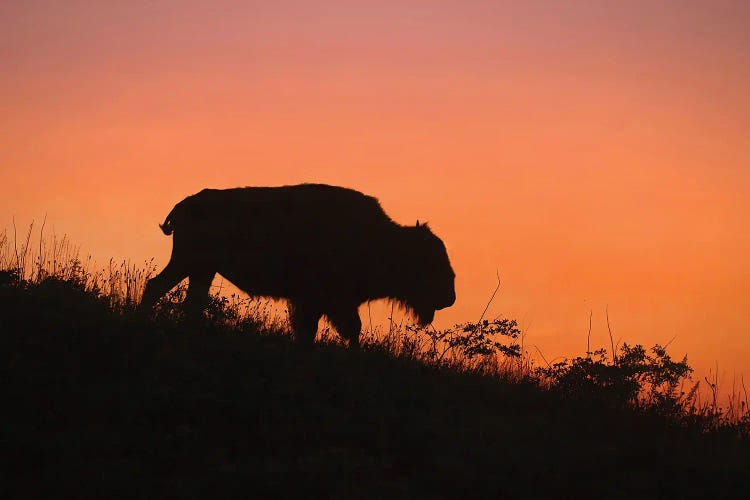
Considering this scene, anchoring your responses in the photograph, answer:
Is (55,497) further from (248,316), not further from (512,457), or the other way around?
(248,316)

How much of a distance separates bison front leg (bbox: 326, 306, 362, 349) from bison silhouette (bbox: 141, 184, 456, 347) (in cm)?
2

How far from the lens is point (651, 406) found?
32.4 ft

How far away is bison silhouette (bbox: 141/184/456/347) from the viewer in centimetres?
1312

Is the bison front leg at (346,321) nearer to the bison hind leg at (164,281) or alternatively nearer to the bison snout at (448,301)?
the bison snout at (448,301)

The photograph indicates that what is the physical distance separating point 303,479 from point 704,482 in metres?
3.40

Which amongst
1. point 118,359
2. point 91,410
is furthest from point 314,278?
point 91,410

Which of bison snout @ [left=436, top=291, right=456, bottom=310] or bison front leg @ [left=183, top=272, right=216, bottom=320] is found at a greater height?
bison snout @ [left=436, top=291, right=456, bottom=310]

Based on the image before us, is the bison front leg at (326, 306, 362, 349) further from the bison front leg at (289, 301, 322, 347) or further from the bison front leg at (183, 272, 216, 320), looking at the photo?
the bison front leg at (183, 272, 216, 320)

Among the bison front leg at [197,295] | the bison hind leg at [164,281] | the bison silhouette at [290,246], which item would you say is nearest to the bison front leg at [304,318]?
the bison silhouette at [290,246]

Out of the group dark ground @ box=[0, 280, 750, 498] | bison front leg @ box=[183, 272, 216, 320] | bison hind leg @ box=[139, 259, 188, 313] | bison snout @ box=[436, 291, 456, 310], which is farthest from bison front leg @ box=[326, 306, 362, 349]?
dark ground @ box=[0, 280, 750, 498]

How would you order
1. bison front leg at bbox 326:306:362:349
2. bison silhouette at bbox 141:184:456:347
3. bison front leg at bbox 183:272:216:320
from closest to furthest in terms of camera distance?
bison front leg at bbox 183:272:216:320 → bison front leg at bbox 326:306:362:349 → bison silhouette at bbox 141:184:456:347

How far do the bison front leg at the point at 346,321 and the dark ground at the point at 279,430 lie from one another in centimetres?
286

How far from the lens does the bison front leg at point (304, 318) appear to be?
1220 centimetres

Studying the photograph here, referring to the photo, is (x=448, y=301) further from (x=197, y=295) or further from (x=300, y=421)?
(x=300, y=421)
